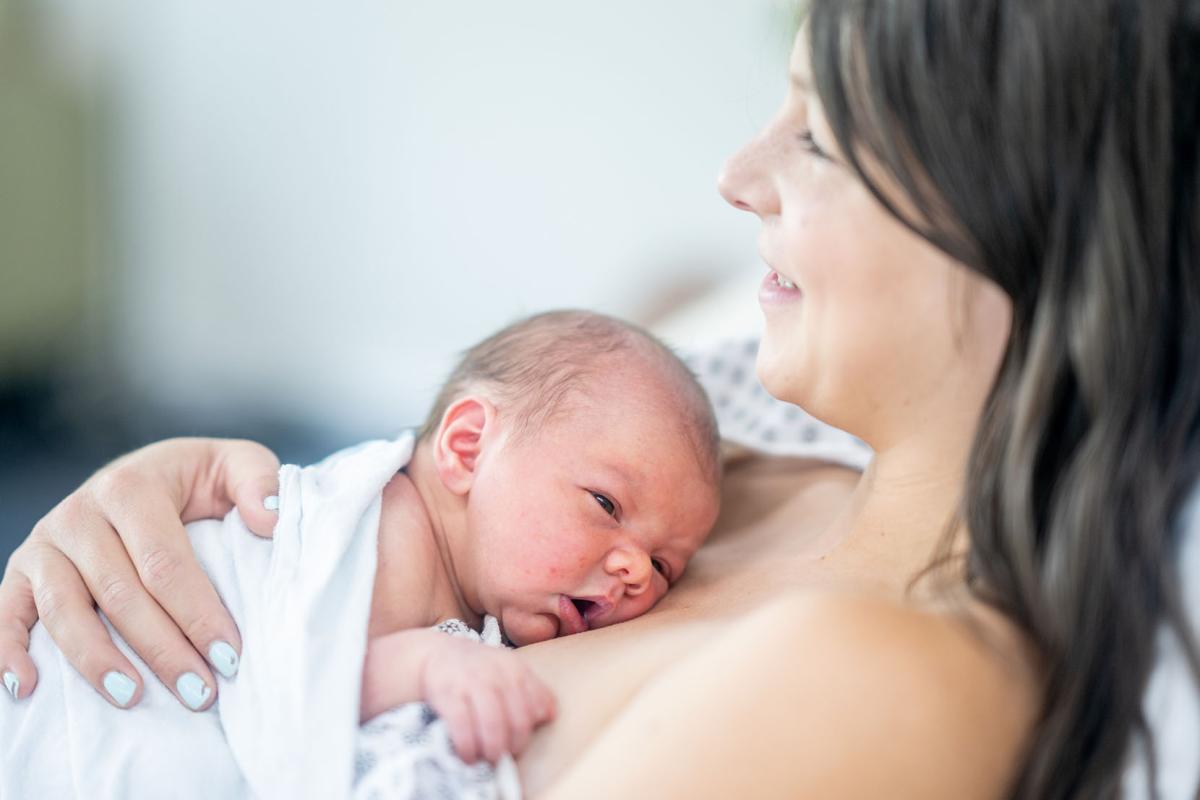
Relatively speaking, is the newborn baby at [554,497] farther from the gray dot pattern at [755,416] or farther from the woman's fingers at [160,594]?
the gray dot pattern at [755,416]

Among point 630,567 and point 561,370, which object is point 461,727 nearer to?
point 630,567

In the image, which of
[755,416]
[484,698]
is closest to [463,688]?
[484,698]

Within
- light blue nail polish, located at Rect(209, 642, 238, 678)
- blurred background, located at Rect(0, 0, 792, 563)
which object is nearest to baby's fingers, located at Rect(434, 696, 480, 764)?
light blue nail polish, located at Rect(209, 642, 238, 678)

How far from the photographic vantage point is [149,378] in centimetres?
466

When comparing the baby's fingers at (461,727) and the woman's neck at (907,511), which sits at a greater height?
the woman's neck at (907,511)

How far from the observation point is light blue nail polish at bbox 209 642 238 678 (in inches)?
44.5

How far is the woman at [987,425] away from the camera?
894 mm

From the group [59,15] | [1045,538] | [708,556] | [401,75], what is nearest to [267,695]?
[708,556]

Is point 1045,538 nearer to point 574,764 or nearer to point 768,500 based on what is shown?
point 574,764

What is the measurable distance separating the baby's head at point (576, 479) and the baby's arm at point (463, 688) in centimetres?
21

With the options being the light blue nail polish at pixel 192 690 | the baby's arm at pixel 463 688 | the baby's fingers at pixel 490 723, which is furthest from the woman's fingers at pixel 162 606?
the baby's fingers at pixel 490 723

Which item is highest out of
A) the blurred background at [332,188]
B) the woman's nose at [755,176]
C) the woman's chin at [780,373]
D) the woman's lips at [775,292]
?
the woman's nose at [755,176]

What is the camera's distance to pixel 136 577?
121 cm

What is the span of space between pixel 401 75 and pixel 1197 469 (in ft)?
13.4
